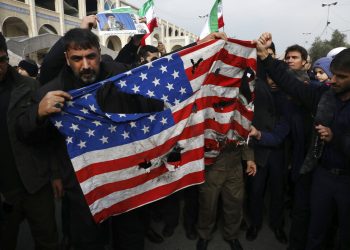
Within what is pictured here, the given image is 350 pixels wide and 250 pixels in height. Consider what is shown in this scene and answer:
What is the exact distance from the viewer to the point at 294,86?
2545mm

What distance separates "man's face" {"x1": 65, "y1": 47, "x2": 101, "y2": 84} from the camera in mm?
2178

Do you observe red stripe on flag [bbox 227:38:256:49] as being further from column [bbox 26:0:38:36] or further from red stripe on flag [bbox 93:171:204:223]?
column [bbox 26:0:38:36]

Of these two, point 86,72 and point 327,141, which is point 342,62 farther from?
point 86,72

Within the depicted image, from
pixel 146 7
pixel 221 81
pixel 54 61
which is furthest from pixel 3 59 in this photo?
pixel 146 7

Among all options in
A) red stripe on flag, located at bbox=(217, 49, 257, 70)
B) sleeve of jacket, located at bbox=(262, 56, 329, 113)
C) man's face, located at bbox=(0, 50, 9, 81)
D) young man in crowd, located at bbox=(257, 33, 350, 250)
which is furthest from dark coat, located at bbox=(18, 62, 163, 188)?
young man in crowd, located at bbox=(257, 33, 350, 250)

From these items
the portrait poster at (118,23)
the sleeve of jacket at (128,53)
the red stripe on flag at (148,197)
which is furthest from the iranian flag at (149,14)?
the red stripe on flag at (148,197)

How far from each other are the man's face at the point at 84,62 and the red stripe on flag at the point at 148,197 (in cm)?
103

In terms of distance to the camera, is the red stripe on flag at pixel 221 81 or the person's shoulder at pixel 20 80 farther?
the red stripe on flag at pixel 221 81

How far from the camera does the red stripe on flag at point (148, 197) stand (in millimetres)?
2296

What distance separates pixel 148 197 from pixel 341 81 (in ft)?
5.93

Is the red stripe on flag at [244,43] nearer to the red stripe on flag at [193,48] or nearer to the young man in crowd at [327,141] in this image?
the young man in crowd at [327,141]

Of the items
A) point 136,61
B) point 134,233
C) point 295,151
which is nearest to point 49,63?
point 134,233

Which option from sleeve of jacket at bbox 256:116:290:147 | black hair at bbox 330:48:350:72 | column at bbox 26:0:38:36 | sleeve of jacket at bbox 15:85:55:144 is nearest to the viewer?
sleeve of jacket at bbox 15:85:55:144

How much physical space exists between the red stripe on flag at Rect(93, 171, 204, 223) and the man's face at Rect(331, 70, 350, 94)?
1.31 metres
